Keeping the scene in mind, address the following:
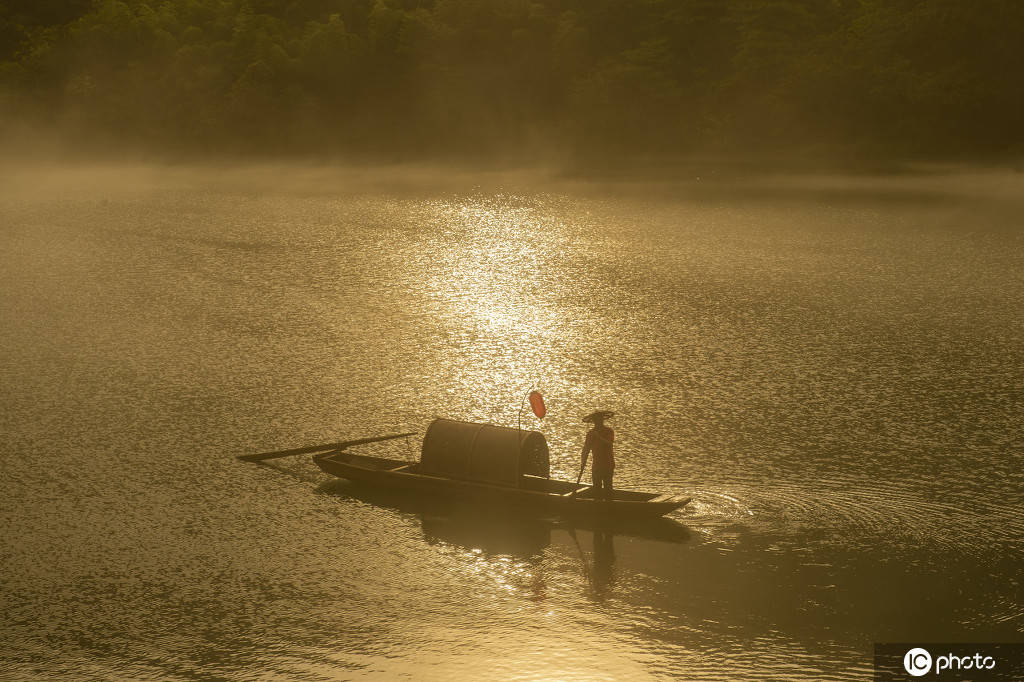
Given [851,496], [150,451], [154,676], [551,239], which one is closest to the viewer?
[154,676]

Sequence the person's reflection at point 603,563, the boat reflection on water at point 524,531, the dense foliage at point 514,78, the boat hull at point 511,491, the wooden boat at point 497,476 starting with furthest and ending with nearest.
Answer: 1. the dense foliage at point 514,78
2. the wooden boat at point 497,476
3. the boat hull at point 511,491
4. the boat reflection on water at point 524,531
5. the person's reflection at point 603,563

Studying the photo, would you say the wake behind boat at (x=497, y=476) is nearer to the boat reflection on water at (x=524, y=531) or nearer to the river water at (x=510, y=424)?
the boat reflection on water at (x=524, y=531)

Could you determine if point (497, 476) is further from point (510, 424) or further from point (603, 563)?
point (510, 424)

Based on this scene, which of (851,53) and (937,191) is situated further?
(851,53)

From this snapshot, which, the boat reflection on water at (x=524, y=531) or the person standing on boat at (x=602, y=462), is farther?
the person standing on boat at (x=602, y=462)

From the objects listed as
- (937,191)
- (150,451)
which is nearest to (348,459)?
(150,451)

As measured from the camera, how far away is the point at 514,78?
82125 mm

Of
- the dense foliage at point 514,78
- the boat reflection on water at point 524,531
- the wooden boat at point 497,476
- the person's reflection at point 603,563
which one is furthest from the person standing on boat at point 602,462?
the dense foliage at point 514,78

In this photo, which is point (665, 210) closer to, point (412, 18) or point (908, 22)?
point (908, 22)

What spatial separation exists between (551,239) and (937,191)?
2369cm

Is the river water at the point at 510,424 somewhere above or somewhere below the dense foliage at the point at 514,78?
below

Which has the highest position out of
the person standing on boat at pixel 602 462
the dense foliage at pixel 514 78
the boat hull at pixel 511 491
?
the dense foliage at pixel 514 78

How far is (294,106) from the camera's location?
8219cm

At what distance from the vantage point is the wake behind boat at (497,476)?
663 inches
